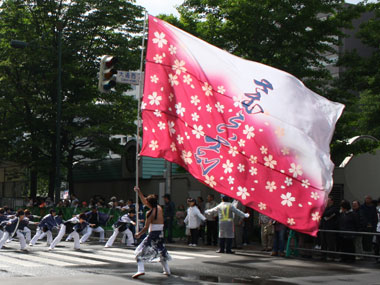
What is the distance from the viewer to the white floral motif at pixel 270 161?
9349mm

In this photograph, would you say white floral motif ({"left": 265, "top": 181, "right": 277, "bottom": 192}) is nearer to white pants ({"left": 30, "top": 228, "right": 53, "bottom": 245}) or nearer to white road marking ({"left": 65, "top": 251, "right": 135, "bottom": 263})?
white road marking ({"left": 65, "top": 251, "right": 135, "bottom": 263})

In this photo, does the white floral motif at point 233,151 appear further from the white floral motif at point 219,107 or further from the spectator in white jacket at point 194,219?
the spectator in white jacket at point 194,219

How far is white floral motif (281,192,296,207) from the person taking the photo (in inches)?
353

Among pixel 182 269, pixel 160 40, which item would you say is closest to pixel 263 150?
pixel 160 40

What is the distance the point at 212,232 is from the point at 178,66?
1160cm

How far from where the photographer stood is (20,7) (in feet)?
110

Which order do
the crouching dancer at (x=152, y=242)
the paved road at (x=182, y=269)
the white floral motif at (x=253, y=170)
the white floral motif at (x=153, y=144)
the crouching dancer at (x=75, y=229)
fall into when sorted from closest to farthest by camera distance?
the white floral motif at (x=253, y=170)
the white floral motif at (x=153, y=144)
the paved road at (x=182, y=269)
the crouching dancer at (x=152, y=242)
the crouching dancer at (x=75, y=229)

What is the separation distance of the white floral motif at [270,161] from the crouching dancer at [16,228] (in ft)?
38.0

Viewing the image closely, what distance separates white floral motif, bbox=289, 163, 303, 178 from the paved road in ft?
11.4

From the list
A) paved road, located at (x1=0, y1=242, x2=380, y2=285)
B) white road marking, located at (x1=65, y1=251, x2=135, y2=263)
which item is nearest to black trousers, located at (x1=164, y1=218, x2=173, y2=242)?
paved road, located at (x1=0, y1=242, x2=380, y2=285)

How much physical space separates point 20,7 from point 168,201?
57.9 ft

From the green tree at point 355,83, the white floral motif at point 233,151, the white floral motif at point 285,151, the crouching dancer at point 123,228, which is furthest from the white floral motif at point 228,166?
the green tree at point 355,83

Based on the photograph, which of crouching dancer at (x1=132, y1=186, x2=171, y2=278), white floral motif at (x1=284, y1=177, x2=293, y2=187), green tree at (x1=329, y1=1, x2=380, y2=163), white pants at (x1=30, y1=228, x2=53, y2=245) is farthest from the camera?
green tree at (x1=329, y1=1, x2=380, y2=163)

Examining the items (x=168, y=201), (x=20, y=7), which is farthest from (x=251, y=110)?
(x=20, y=7)
